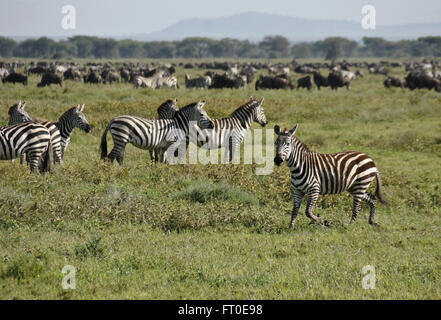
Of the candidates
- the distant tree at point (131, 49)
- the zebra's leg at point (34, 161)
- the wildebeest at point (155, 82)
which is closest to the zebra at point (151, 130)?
the zebra's leg at point (34, 161)

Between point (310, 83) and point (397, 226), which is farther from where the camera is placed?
point (310, 83)

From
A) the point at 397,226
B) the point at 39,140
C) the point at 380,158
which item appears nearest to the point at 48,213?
the point at 39,140

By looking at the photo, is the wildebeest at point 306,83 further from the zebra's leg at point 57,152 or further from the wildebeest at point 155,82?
→ the zebra's leg at point 57,152

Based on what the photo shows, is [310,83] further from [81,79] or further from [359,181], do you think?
[359,181]

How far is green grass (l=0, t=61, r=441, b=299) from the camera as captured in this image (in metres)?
6.32

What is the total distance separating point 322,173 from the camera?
9125 mm

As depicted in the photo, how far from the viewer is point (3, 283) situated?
6.25m

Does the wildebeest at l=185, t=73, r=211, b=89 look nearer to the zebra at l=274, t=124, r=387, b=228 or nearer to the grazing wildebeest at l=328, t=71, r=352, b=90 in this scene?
the grazing wildebeest at l=328, t=71, r=352, b=90

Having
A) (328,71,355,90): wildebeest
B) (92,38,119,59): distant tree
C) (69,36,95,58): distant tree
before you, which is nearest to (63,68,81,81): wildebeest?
(328,71,355,90): wildebeest

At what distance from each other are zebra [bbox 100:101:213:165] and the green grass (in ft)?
2.21

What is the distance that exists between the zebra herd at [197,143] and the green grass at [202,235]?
1.74ft

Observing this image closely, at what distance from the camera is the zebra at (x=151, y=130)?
12.5m
